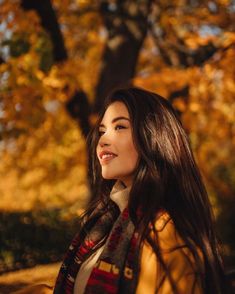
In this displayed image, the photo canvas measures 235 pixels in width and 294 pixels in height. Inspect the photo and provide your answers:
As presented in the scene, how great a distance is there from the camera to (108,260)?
63.9 inches

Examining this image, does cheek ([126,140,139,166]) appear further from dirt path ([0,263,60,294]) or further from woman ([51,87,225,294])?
dirt path ([0,263,60,294])

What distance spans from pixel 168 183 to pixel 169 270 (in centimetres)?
41

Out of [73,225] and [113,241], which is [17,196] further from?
[113,241]

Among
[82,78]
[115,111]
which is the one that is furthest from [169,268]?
[82,78]

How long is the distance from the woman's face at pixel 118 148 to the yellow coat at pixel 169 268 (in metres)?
0.38

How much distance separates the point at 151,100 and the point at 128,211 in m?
0.52

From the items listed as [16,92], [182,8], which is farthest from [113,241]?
[182,8]

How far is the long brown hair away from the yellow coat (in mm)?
38

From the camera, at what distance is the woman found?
1.50 m

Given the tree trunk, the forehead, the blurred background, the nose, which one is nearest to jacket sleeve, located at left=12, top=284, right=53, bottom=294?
the nose

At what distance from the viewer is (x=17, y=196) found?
15648 millimetres

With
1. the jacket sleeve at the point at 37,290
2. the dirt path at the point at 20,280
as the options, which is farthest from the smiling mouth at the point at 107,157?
the dirt path at the point at 20,280

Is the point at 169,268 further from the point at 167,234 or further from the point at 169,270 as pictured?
the point at 167,234

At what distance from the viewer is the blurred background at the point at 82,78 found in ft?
16.4
